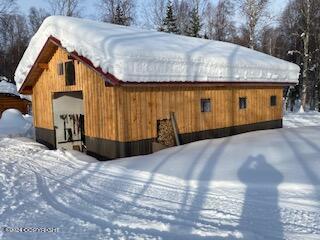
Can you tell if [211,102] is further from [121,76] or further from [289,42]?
[289,42]

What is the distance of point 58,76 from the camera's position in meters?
14.8

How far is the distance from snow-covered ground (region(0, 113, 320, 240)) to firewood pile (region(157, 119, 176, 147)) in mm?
860

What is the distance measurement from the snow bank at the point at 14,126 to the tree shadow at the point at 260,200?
48.0 ft

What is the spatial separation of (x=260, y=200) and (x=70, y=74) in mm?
9342

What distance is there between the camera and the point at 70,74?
13.9 m

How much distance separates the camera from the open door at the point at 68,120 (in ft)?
52.7

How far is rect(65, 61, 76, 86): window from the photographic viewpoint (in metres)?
13.7

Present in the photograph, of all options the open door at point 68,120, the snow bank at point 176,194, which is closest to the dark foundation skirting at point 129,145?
the snow bank at point 176,194

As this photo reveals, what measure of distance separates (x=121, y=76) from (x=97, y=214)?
17.0 ft

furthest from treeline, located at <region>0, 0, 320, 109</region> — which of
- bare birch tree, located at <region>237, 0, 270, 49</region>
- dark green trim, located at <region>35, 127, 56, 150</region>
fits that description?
dark green trim, located at <region>35, 127, 56, 150</region>

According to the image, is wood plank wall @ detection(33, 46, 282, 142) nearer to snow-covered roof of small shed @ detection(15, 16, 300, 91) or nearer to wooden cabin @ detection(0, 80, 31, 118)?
snow-covered roof of small shed @ detection(15, 16, 300, 91)

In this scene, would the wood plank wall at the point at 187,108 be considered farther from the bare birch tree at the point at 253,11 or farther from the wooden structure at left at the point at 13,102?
the wooden structure at left at the point at 13,102

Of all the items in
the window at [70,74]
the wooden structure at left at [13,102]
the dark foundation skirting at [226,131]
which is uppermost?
the window at [70,74]

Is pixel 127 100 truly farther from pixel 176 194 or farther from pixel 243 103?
pixel 243 103
